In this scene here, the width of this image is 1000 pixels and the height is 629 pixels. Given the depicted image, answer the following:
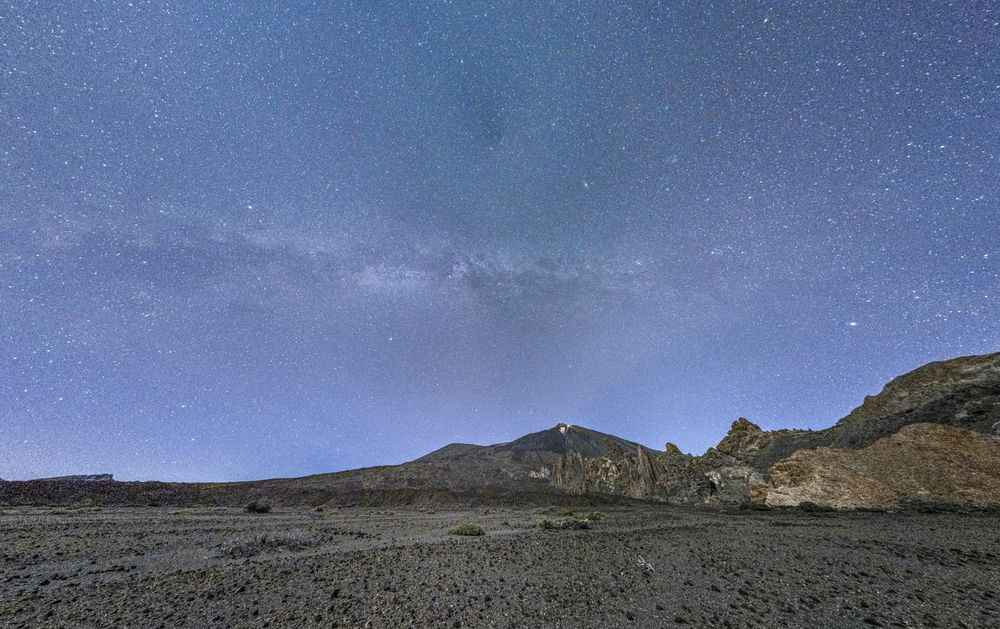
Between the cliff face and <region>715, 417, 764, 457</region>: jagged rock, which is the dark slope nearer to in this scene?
<region>715, 417, 764, 457</region>: jagged rock

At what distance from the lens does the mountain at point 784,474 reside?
34375 mm

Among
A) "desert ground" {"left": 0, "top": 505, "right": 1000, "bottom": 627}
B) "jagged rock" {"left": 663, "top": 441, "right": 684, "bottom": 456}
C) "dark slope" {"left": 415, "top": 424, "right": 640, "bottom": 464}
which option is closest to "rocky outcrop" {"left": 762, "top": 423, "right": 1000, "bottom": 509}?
"desert ground" {"left": 0, "top": 505, "right": 1000, "bottom": 627}

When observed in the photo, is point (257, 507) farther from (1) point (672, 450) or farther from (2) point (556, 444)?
(2) point (556, 444)

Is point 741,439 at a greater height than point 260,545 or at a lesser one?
greater

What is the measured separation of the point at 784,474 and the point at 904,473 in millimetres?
11048

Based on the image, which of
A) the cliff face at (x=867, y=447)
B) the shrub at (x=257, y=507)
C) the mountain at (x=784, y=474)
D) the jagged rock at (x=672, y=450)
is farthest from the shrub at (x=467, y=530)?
the jagged rock at (x=672, y=450)

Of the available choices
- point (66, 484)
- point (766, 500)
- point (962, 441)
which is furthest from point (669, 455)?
point (66, 484)

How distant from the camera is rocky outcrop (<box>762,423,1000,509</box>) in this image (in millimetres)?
31984

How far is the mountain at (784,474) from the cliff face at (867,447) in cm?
13

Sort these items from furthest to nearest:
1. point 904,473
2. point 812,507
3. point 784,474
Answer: point 784,474
point 812,507
point 904,473

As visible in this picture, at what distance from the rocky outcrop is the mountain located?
0.08 meters

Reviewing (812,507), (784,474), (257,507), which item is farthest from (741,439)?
(257,507)

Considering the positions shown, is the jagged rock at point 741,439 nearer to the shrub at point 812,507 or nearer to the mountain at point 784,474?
the mountain at point 784,474

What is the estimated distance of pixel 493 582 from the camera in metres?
9.64
